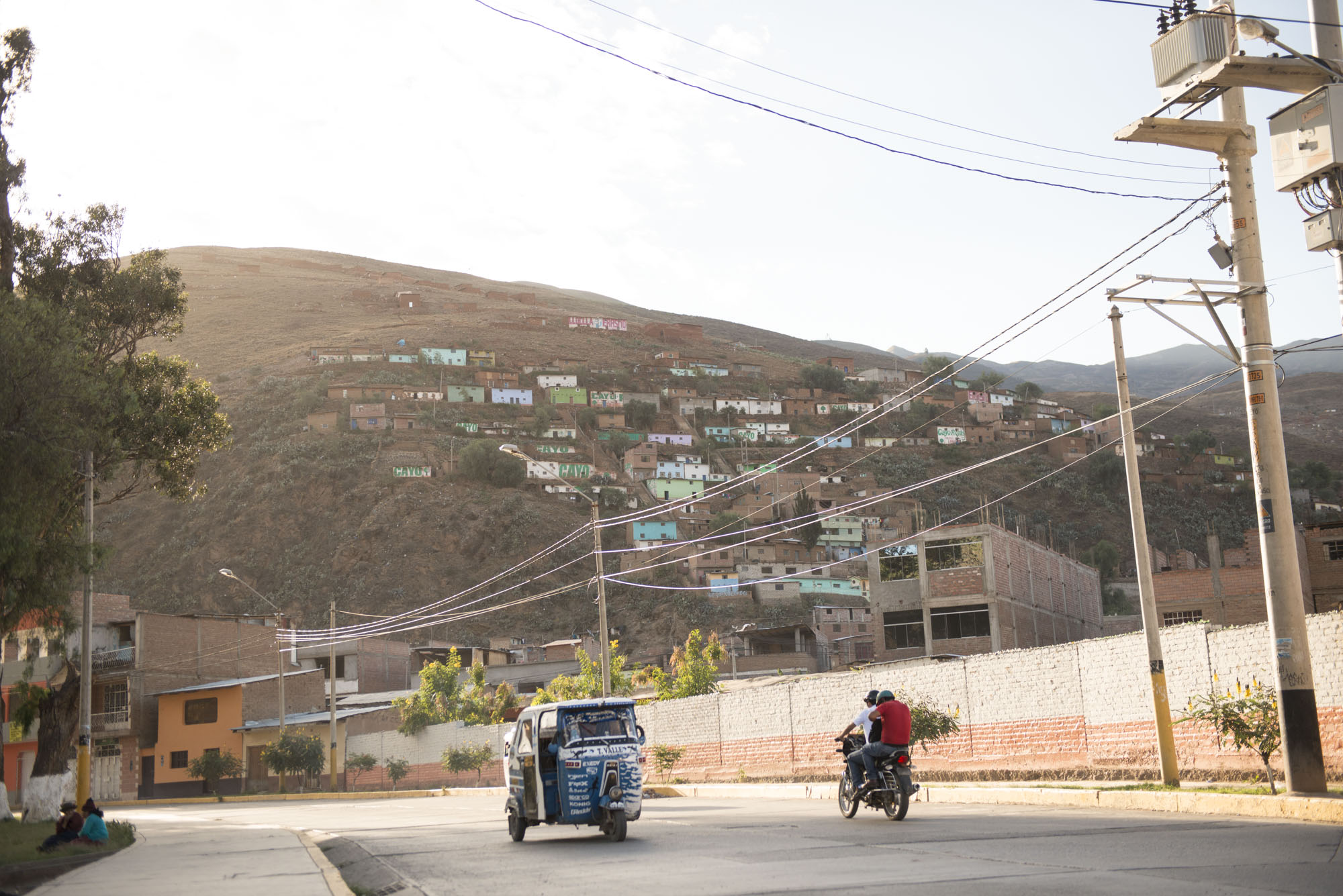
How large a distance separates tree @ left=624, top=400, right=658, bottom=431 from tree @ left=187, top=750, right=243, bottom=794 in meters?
111

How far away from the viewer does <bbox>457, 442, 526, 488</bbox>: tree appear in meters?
133

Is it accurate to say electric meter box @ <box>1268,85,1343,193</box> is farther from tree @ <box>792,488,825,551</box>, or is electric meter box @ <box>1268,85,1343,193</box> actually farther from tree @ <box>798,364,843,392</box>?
tree @ <box>798,364,843,392</box>

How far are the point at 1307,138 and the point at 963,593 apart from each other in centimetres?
4241

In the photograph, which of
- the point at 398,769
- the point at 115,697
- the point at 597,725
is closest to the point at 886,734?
the point at 597,725

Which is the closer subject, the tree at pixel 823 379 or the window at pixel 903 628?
the window at pixel 903 628

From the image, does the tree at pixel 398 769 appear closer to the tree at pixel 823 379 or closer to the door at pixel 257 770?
the door at pixel 257 770

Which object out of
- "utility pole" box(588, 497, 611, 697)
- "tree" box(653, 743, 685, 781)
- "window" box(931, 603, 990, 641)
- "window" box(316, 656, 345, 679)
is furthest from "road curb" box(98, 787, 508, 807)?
"window" box(931, 603, 990, 641)

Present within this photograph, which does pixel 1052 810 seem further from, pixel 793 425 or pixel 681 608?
pixel 793 425

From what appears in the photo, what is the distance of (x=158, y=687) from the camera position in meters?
59.3

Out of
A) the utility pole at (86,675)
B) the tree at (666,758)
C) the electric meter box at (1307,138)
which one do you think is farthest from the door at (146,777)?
the electric meter box at (1307,138)

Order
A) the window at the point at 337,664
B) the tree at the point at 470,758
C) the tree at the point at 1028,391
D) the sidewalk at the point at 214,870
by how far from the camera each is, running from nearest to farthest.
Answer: the sidewalk at the point at 214,870
the tree at the point at 470,758
the window at the point at 337,664
the tree at the point at 1028,391

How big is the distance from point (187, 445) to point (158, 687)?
33.5 metres

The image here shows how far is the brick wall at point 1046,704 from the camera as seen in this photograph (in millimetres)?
16250

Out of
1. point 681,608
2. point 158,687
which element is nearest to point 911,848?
point 158,687
